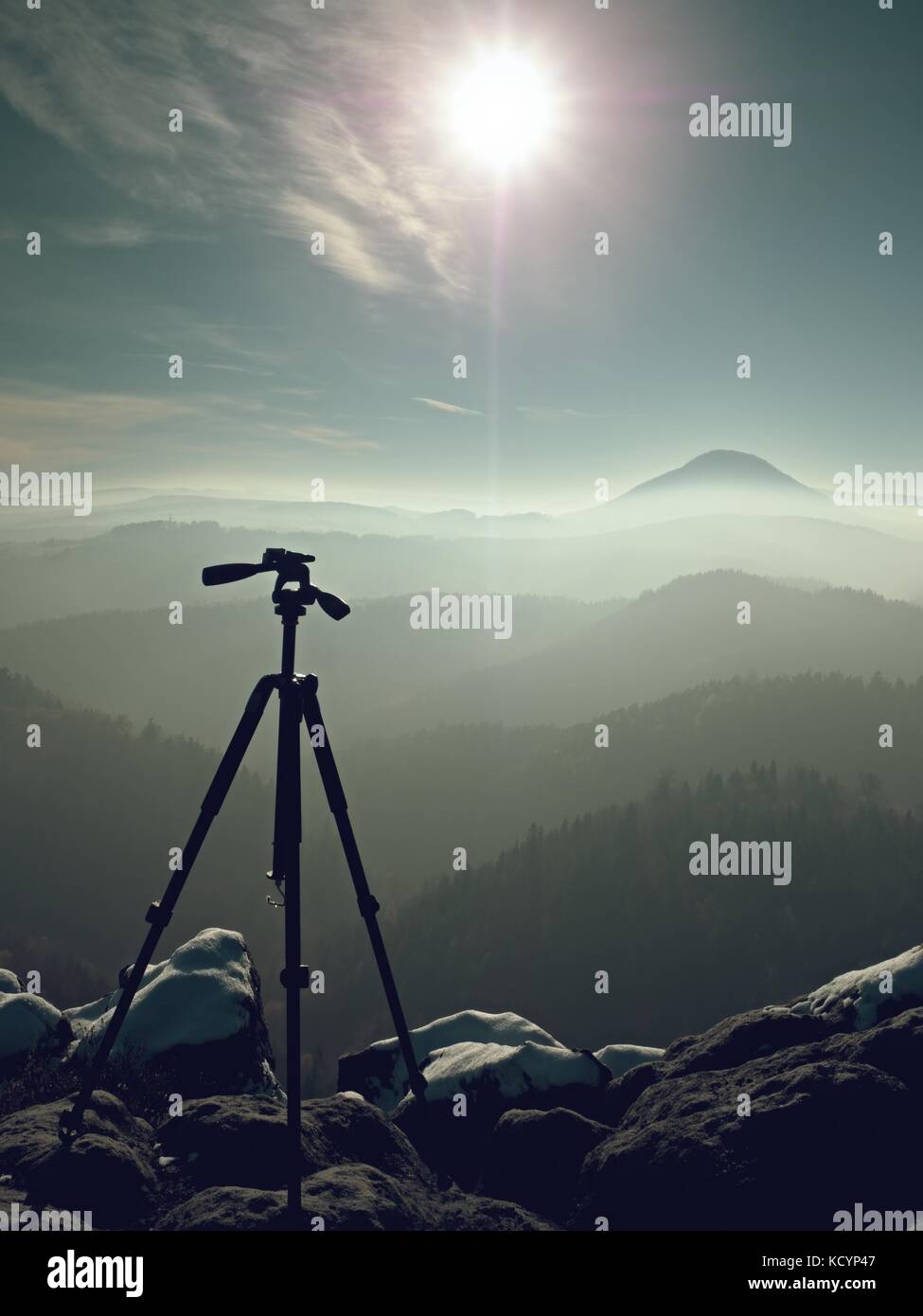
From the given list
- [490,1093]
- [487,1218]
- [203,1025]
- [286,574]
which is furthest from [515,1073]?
[286,574]

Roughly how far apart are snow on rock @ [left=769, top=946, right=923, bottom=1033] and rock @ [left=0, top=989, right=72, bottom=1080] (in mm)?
8040

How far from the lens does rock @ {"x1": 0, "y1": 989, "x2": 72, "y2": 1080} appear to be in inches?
386

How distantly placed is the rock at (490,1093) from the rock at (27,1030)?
398 centimetres

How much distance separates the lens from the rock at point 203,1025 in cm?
977

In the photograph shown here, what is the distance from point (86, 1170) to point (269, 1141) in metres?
1.40

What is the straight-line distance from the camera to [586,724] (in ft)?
478

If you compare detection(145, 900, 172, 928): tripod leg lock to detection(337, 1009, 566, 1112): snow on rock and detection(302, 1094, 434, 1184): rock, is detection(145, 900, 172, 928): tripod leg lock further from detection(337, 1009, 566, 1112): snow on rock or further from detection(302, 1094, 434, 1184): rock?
detection(337, 1009, 566, 1112): snow on rock

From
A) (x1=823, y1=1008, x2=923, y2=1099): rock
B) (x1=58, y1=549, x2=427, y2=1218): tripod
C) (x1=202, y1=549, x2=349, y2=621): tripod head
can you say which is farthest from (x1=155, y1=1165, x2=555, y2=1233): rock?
(x1=202, y1=549, x2=349, y2=621): tripod head

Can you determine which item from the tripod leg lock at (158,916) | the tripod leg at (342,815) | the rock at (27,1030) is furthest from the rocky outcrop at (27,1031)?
the tripod leg at (342,815)

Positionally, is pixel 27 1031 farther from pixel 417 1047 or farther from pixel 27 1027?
pixel 417 1047

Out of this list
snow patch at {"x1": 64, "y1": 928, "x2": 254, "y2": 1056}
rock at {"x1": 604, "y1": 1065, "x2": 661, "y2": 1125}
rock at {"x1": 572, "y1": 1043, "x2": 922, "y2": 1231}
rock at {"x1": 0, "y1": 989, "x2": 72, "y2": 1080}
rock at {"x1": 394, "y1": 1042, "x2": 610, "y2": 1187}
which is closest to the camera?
rock at {"x1": 572, "y1": 1043, "x2": 922, "y2": 1231}
